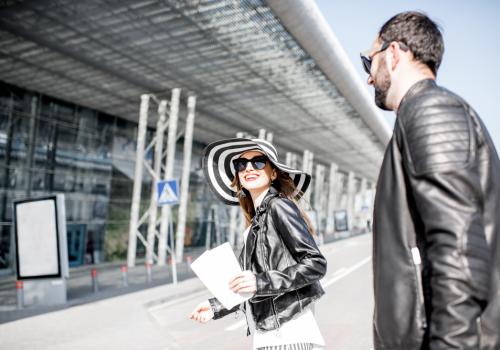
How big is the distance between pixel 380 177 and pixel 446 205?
0.25 m

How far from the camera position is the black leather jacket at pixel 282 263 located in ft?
7.43

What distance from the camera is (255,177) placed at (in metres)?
2.79

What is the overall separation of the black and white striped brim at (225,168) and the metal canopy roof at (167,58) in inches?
440

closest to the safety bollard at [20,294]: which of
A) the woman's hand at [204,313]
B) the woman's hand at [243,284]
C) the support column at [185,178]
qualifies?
the woman's hand at [204,313]

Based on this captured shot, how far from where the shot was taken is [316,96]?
2347 centimetres

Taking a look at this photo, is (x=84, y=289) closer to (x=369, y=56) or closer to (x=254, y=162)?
(x=254, y=162)

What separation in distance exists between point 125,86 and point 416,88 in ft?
67.0

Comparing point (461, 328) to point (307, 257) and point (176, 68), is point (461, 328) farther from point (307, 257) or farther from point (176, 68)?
point (176, 68)

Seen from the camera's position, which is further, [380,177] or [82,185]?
[82,185]

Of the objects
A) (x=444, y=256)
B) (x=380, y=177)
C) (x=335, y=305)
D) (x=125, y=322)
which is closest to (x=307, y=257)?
(x=380, y=177)

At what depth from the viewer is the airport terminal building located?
1431 cm

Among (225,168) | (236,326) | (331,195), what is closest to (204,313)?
(225,168)

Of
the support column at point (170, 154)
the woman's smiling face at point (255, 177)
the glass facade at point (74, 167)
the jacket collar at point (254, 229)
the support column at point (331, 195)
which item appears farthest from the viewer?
the support column at point (331, 195)

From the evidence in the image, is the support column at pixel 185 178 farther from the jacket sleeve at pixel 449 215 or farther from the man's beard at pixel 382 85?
the jacket sleeve at pixel 449 215
